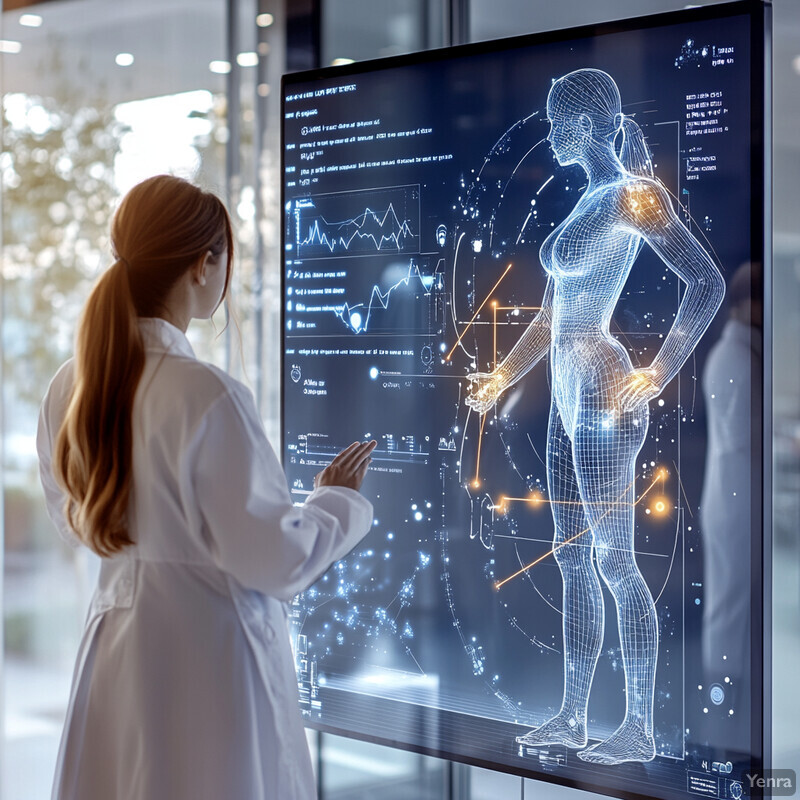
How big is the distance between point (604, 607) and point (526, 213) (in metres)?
0.78

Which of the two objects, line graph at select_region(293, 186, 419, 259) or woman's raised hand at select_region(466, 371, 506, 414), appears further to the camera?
line graph at select_region(293, 186, 419, 259)

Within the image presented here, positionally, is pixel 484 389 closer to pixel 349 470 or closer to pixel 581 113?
pixel 349 470

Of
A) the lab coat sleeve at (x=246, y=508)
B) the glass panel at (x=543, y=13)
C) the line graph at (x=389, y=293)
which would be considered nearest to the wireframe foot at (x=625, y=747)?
the lab coat sleeve at (x=246, y=508)

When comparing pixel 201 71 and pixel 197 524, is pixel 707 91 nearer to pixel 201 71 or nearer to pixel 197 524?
pixel 197 524

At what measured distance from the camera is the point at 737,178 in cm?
179

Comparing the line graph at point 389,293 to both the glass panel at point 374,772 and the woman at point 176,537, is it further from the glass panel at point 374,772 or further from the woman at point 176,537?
the glass panel at point 374,772

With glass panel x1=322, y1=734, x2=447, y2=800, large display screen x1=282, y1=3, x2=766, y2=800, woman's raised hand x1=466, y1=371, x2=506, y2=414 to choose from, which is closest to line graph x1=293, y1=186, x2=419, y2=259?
large display screen x1=282, y1=3, x2=766, y2=800

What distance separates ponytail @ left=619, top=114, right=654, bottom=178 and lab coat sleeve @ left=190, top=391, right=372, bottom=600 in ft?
2.69

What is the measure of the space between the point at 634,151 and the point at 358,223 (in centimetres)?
67

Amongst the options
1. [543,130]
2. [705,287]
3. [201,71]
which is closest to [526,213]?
[543,130]

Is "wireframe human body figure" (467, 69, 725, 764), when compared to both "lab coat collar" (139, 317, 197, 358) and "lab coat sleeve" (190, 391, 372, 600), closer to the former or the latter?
"lab coat sleeve" (190, 391, 372, 600)

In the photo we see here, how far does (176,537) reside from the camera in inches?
70.6

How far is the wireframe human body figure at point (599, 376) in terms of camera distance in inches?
75.1

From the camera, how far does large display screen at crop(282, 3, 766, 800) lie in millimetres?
1820
